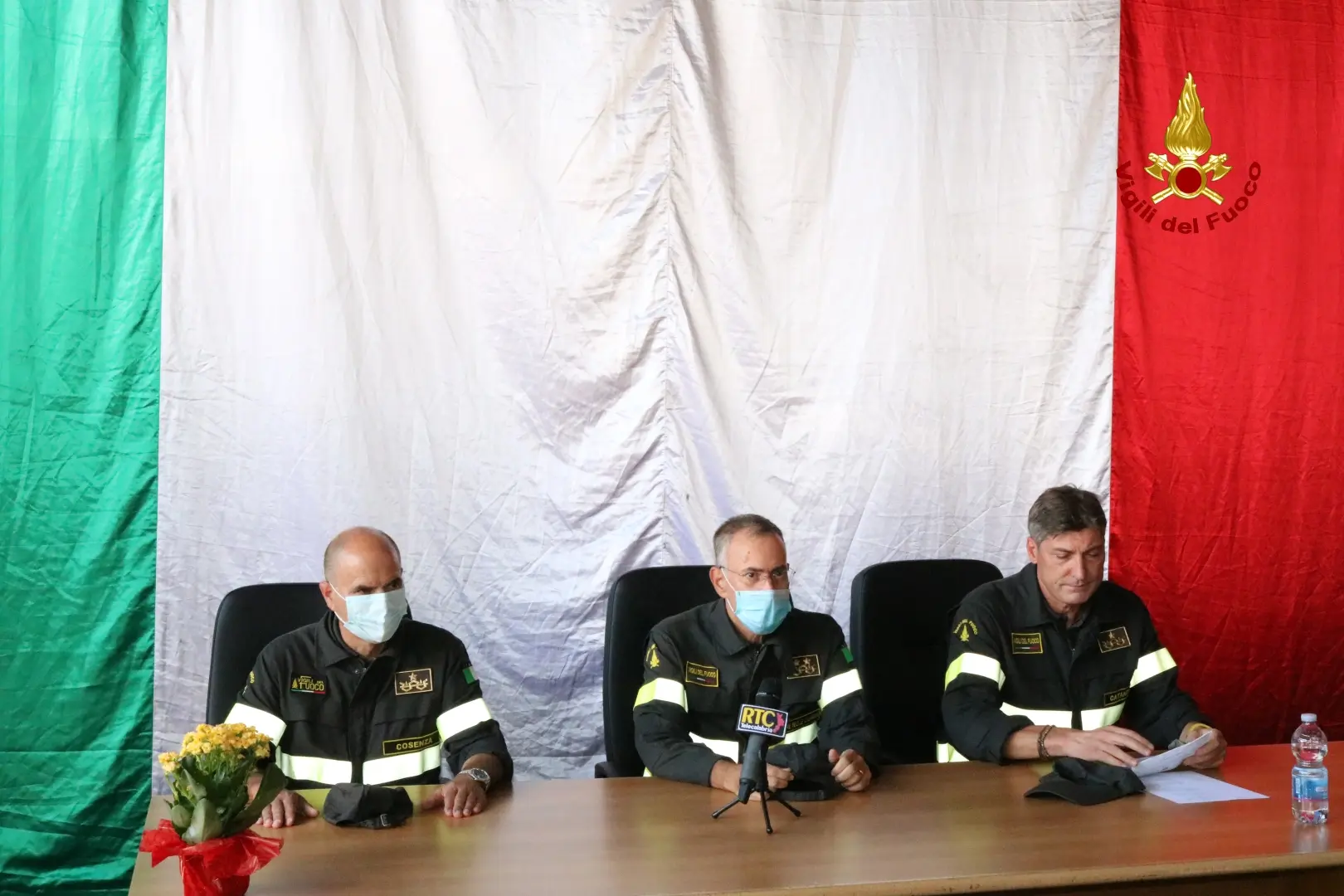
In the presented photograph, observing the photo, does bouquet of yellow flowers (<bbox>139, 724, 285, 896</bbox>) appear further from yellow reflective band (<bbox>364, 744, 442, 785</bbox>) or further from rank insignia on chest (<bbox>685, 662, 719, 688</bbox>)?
rank insignia on chest (<bbox>685, 662, 719, 688</bbox>)

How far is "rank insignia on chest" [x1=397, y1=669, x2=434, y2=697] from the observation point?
306cm

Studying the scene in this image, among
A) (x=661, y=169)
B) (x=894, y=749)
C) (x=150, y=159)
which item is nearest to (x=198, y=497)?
(x=150, y=159)

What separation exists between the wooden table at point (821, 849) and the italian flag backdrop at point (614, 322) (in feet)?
4.61

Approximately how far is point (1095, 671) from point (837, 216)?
69.4 inches

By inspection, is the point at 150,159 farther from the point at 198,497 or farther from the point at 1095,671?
the point at 1095,671

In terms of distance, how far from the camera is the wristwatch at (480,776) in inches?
107

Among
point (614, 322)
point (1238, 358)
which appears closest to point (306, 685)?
point (614, 322)

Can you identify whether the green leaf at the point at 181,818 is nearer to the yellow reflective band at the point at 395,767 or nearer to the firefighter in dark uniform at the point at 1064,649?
the yellow reflective band at the point at 395,767

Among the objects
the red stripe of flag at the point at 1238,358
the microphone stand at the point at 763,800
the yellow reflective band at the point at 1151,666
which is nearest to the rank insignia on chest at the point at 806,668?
the microphone stand at the point at 763,800

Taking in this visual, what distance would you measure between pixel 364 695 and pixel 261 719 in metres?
0.24

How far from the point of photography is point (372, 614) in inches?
116

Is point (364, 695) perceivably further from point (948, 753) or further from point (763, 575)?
point (948, 753)

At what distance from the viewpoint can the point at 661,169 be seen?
13.6 feet

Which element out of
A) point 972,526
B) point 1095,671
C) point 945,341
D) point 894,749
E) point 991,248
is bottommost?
point 894,749
